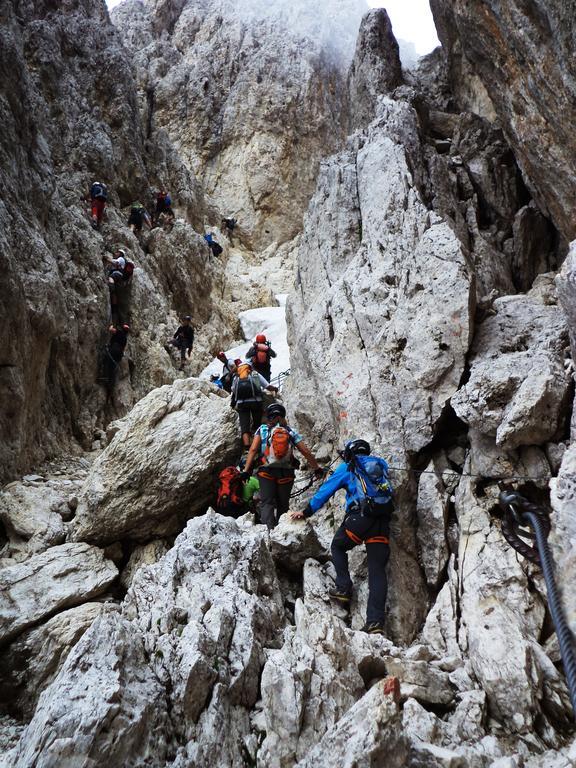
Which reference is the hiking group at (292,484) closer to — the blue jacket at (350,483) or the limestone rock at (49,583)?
the blue jacket at (350,483)

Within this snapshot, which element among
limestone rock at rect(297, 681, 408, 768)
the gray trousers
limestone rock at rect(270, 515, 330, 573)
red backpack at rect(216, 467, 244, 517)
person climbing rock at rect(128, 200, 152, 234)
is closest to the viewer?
limestone rock at rect(297, 681, 408, 768)

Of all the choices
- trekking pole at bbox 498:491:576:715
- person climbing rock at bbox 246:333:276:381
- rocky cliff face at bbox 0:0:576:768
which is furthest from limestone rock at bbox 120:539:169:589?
trekking pole at bbox 498:491:576:715

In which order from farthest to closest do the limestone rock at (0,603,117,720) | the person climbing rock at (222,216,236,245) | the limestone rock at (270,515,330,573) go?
the person climbing rock at (222,216,236,245), the limestone rock at (270,515,330,573), the limestone rock at (0,603,117,720)

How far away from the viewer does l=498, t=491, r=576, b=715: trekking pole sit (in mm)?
3842

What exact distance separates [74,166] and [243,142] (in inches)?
817

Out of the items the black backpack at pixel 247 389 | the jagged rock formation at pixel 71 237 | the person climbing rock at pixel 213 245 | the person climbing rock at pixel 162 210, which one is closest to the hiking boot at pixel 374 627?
the black backpack at pixel 247 389

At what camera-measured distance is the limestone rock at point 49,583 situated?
8922 mm

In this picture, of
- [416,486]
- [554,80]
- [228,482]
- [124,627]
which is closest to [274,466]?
[228,482]

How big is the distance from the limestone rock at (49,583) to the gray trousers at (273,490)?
3.13 metres

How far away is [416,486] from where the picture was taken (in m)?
9.43

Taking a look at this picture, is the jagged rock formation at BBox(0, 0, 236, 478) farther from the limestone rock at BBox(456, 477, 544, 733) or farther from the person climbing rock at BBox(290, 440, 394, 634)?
the limestone rock at BBox(456, 477, 544, 733)

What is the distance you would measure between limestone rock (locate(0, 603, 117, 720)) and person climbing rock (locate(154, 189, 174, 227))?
→ 2366 cm

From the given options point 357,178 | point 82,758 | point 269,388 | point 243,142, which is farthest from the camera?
point 243,142

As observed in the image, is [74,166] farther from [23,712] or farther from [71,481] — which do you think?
[23,712]
